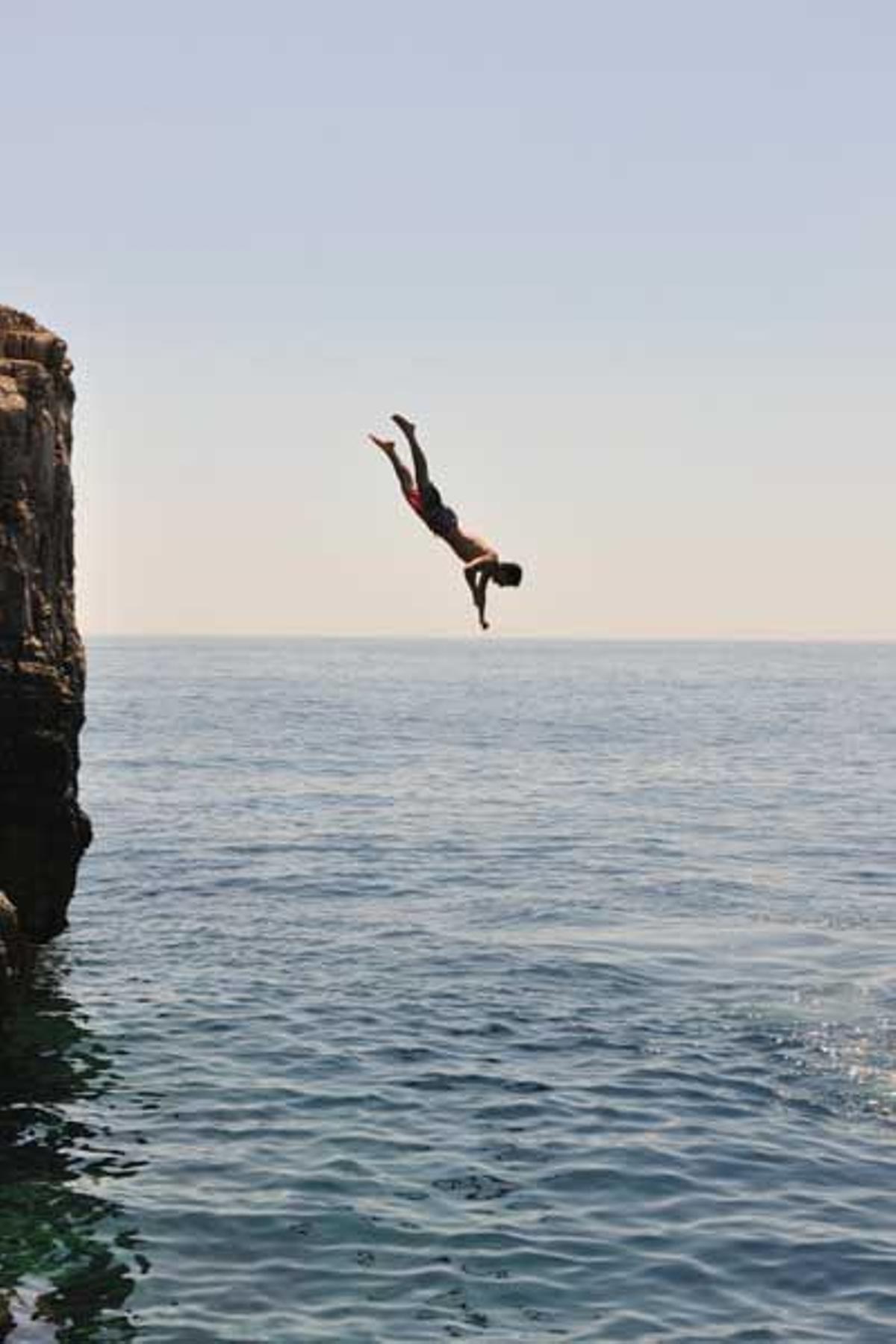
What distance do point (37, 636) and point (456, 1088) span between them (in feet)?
29.8

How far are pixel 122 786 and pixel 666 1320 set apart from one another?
136ft

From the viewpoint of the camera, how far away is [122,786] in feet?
172

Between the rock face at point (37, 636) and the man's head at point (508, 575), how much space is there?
26.7ft

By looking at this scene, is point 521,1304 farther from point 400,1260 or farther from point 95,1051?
point 95,1051

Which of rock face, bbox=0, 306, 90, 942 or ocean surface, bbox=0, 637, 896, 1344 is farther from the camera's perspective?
rock face, bbox=0, 306, 90, 942

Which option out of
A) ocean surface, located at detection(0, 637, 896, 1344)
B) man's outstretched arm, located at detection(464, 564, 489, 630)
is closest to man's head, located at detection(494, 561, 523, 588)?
man's outstretched arm, located at detection(464, 564, 489, 630)

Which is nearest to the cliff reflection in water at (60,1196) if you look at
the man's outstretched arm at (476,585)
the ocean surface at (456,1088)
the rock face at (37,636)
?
the ocean surface at (456,1088)

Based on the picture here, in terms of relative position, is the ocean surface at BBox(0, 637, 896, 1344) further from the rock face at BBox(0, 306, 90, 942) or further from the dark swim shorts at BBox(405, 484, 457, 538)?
the dark swim shorts at BBox(405, 484, 457, 538)

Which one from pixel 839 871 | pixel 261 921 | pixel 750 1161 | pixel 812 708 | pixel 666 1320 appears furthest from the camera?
pixel 812 708

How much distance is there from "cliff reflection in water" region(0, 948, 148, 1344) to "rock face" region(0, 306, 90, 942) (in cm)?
260

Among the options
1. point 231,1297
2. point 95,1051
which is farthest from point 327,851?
point 231,1297

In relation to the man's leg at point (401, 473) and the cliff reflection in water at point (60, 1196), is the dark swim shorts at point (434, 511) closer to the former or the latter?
the man's leg at point (401, 473)

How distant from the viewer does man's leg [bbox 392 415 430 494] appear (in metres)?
16.2

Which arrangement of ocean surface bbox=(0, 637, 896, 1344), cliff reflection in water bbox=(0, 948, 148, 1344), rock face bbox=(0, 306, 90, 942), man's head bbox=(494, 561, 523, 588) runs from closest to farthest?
cliff reflection in water bbox=(0, 948, 148, 1344) < ocean surface bbox=(0, 637, 896, 1344) < man's head bbox=(494, 561, 523, 588) < rock face bbox=(0, 306, 90, 942)
